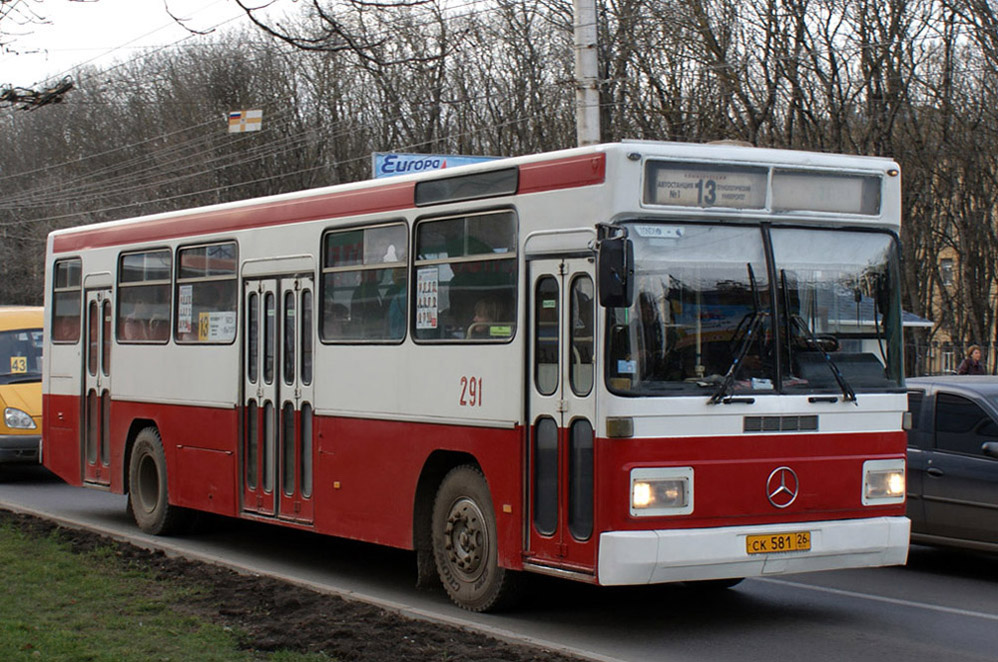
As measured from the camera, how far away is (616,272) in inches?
320

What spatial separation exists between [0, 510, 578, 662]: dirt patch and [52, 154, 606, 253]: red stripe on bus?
286 centimetres

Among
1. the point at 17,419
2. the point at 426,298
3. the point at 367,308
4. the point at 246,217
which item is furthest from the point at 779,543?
the point at 17,419

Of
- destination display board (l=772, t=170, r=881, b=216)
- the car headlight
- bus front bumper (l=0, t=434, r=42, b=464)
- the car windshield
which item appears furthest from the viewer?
the car windshield

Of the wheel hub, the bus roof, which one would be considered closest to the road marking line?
the wheel hub

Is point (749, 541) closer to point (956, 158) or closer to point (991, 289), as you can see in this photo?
point (956, 158)

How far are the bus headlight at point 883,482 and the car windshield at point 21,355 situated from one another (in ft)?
44.5

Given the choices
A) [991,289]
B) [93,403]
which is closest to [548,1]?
[991,289]

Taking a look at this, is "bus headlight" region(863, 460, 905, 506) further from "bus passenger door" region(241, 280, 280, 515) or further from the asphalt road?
"bus passenger door" region(241, 280, 280, 515)

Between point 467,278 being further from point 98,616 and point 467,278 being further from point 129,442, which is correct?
point 129,442

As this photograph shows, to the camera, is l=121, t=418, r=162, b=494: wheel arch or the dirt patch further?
l=121, t=418, r=162, b=494: wheel arch

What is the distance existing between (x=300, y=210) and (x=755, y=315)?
458 cm

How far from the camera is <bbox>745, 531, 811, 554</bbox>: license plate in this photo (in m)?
8.61

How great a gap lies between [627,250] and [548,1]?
80.9 ft

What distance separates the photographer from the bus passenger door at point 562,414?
→ 28.2 feet
